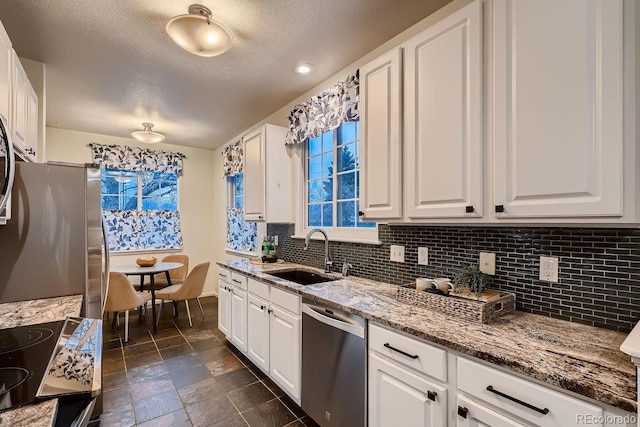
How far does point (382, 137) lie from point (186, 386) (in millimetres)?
2383

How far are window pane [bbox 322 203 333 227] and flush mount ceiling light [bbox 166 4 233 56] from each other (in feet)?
5.01

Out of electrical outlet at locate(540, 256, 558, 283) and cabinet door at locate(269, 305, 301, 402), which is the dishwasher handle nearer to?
cabinet door at locate(269, 305, 301, 402)

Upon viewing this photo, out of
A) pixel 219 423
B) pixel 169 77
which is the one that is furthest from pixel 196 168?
pixel 219 423

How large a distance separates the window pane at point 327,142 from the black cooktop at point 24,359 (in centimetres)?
226

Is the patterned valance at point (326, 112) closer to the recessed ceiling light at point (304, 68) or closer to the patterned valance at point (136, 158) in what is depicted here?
the recessed ceiling light at point (304, 68)

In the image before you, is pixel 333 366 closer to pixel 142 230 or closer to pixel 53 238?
pixel 53 238

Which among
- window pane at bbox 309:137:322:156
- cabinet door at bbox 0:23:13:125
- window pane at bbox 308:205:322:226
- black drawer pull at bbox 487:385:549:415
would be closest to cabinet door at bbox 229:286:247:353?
window pane at bbox 308:205:322:226

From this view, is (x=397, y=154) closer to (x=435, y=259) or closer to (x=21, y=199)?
(x=435, y=259)

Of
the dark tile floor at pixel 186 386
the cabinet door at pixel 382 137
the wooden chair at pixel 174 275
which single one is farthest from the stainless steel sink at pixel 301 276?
the wooden chair at pixel 174 275

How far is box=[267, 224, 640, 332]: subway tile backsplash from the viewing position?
47.8 inches

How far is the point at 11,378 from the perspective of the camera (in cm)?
81

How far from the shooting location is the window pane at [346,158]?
264 centimetres

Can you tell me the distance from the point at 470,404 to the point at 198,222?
501 centimetres

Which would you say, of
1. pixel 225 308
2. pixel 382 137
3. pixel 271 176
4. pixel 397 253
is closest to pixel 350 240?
pixel 397 253
